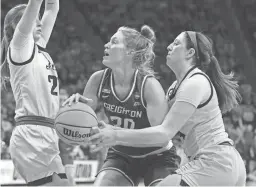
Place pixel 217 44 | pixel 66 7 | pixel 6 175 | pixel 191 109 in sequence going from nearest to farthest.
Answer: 1. pixel 191 109
2. pixel 6 175
3. pixel 217 44
4. pixel 66 7

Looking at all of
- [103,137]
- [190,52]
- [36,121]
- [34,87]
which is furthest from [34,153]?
[190,52]

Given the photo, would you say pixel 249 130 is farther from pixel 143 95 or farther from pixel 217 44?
pixel 143 95

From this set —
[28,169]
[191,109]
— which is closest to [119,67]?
[191,109]

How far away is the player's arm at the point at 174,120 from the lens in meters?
2.64

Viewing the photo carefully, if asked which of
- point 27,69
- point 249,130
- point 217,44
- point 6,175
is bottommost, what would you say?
point 6,175

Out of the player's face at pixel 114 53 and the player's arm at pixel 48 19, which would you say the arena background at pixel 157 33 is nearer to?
the player's arm at pixel 48 19

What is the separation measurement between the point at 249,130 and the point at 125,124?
19.8ft

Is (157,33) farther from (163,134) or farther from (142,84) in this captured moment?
(163,134)

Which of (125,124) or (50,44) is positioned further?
(50,44)

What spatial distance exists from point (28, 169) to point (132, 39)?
1088 millimetres

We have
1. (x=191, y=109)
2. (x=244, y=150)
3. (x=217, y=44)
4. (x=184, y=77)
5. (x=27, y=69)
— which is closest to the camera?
(x=191, y=109)

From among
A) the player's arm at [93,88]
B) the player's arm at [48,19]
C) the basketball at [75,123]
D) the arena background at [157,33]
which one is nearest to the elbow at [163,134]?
the basketball at [75,123]

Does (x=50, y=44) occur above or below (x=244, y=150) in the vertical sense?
above

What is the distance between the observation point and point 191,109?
2752 millimetres
